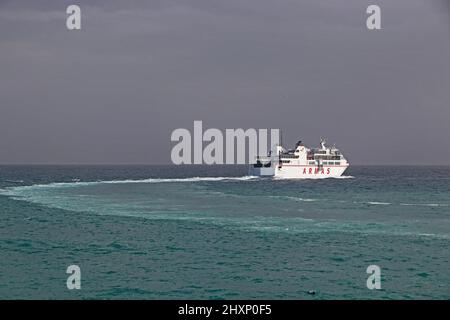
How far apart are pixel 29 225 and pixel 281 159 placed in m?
104

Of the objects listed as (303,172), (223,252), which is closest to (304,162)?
(303,172)

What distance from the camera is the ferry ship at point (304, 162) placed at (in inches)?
5566

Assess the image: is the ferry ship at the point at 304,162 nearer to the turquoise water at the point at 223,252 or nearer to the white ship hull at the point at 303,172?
the white ship hull at the point at 303,172

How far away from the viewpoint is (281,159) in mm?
141750

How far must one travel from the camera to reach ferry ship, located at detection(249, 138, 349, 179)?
14138 centimetres

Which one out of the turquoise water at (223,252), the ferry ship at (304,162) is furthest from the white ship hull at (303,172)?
the turquoise water at (223,252)

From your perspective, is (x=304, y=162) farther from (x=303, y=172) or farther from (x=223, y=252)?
(x=223, y=252)

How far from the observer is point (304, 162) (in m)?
142

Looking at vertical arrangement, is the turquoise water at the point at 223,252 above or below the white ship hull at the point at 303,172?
below

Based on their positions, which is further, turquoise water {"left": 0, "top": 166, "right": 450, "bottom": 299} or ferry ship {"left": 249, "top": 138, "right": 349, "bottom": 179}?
ferry ship {"left": 249, "top": 138, "right": 349, "bottom": 179}

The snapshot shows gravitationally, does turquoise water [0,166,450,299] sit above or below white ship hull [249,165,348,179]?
below

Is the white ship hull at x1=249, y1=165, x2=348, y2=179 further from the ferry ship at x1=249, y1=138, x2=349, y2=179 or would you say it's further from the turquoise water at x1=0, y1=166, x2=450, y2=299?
the turquoise water at x1=0, y1=166, x2=450, y2=299

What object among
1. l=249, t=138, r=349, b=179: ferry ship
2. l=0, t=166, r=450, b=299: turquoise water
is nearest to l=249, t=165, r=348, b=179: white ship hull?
l=249, t=138, r=349, b=179: ferry ship
